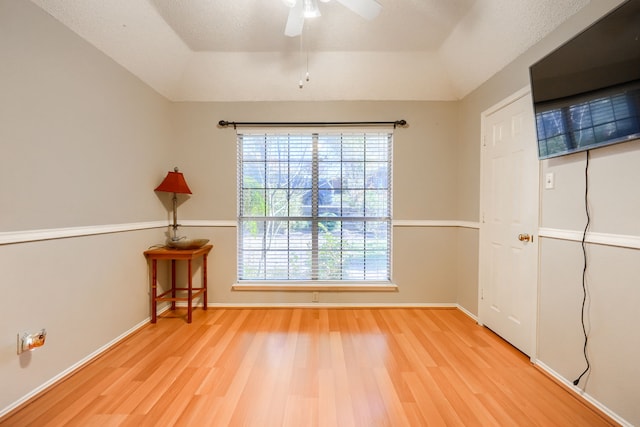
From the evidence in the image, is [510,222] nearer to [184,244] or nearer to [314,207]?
[314,207]

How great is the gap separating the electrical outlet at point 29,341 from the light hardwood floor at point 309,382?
0.33 metres

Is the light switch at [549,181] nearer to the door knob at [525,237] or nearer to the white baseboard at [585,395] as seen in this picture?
the door knob at [525,237]

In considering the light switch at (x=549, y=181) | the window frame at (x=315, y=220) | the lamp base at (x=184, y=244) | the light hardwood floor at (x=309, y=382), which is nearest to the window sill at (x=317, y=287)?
the window frame at (x=315, y=220)

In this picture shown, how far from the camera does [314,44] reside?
2.39 m

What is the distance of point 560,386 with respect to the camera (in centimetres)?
162

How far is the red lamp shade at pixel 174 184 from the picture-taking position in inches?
99.8

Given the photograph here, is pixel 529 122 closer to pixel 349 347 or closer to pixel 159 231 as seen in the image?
pixel 349 347

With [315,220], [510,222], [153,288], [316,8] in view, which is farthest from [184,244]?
[510,222]

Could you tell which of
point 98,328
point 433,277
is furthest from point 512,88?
→ point 98,328

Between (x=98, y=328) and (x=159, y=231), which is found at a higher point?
(x=159, y=231)

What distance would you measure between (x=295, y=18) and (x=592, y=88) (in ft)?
5.98

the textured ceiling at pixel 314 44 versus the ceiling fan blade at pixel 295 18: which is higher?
the textured ceiling at pixel 314 44

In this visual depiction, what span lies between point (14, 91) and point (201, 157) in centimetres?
150

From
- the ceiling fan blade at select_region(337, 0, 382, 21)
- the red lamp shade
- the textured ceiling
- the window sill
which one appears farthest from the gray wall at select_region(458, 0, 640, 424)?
the red lamp shade
